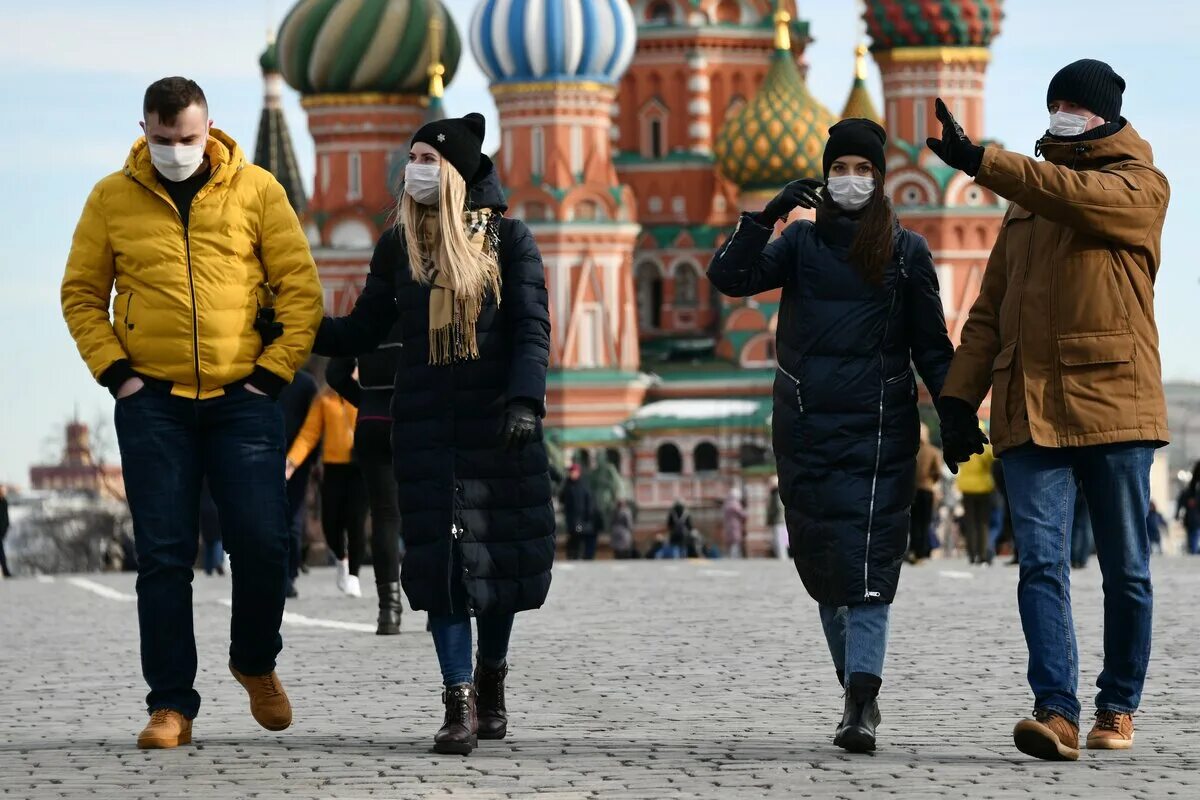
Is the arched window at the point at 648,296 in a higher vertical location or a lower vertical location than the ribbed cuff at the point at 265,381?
lower

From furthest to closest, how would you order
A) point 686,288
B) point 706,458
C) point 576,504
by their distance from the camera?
point 686,288
point 706,458
point 576,504

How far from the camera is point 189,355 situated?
29.9 ft

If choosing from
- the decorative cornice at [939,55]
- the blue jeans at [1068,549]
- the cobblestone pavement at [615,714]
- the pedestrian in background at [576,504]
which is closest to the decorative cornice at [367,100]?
the decorative cornice at [939,55]

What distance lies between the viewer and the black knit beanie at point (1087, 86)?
29.0 feet

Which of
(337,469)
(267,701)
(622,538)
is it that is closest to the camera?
(267,701)

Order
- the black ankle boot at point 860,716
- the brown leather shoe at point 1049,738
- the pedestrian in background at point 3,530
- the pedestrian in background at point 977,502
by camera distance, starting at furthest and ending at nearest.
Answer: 1. the pedestrian in background at point 3,530
2. the pedestrian in background at point 977,502
3. the black ankle boot at point 860,716
4. the brown leather shoe at point 1049,738

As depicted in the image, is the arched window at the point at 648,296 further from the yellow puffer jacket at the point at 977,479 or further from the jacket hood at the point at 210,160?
the jacket hood at the point at 210,160

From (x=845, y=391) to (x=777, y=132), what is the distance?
57.4 metres

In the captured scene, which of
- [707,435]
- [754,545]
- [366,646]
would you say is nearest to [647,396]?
[707,435]

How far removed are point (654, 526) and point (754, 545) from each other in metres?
3.04

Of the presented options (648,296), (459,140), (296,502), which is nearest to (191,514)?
(459,140)

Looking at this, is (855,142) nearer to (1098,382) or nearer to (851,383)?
(851,383)

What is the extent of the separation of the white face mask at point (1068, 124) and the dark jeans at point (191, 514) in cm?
227

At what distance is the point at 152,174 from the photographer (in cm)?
916
